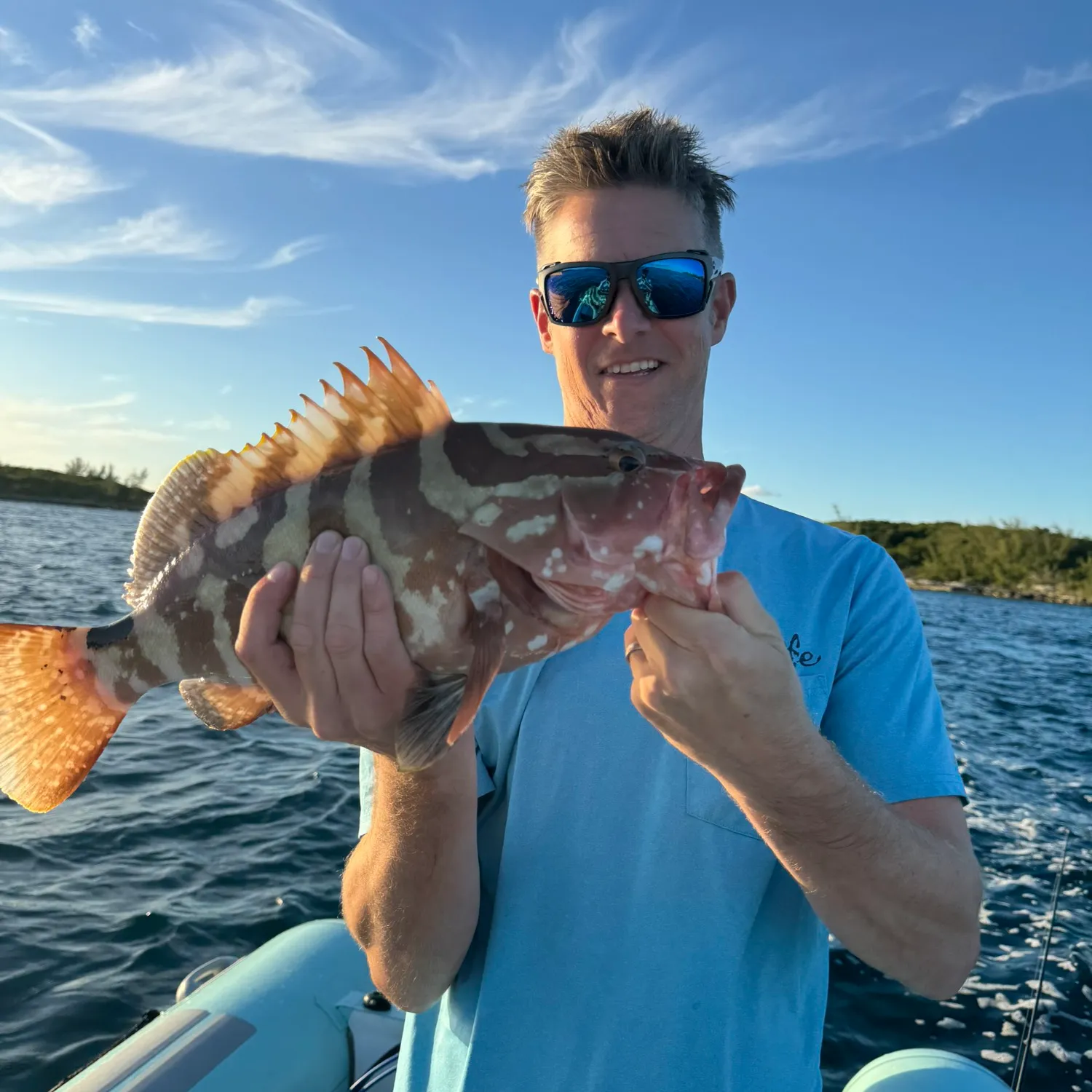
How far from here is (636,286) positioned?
118 inches

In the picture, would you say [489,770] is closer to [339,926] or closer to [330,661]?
[330,661]

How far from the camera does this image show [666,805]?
94.9 inches

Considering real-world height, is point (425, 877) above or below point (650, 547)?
below

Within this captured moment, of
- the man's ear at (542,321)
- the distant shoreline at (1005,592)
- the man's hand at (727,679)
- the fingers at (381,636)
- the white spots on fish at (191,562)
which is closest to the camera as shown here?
the man's hand at (727,679)

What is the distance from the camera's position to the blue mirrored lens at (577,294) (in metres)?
3.03

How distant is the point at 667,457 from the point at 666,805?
102cm

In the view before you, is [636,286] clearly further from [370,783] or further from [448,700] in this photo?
[370,783]

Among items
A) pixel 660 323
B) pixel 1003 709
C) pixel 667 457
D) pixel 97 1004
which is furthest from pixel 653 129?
pixel 1003 709

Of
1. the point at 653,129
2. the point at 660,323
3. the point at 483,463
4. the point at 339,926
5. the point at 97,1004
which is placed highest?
the point at 653,129

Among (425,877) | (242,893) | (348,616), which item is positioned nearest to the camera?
(348,616)

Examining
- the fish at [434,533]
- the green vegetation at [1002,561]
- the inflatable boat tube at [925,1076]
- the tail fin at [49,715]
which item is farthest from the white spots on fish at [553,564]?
the green vegetation at [1002,561]

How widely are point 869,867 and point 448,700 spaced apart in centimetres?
116

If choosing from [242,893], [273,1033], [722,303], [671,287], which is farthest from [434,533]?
[242,893]

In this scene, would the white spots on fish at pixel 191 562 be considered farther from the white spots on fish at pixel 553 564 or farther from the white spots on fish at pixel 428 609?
the white spots on fish at pixel 553 564
